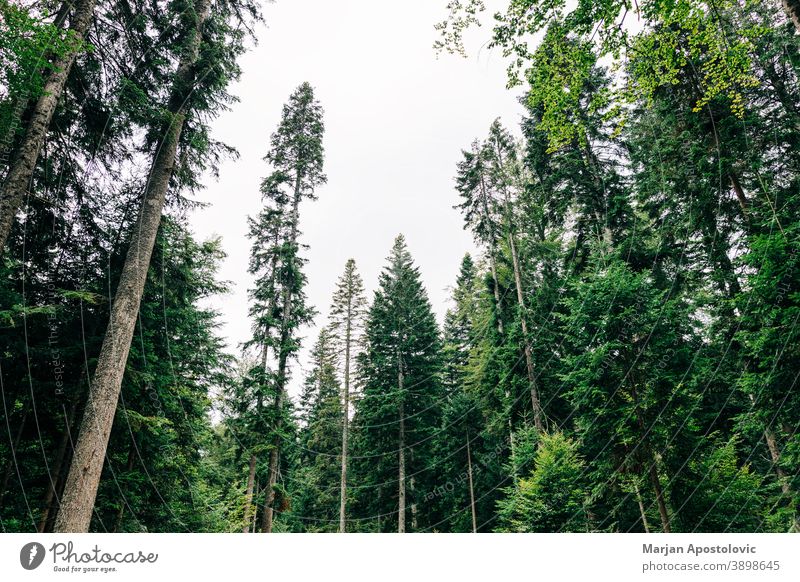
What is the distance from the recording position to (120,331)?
6625 mm

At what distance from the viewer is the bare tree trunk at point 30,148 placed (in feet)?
18.3

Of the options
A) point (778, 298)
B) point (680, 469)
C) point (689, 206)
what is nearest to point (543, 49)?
point (778, 298)

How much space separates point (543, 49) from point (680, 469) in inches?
378

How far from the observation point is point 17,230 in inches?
286

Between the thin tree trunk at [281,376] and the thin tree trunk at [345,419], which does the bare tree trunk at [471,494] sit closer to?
the thin tree trunk at [345,419]

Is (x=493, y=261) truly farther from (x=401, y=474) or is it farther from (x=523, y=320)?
(x=401, y=474)

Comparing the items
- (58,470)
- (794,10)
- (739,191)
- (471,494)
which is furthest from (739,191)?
(58,470)

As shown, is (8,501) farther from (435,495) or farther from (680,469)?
(435,495)

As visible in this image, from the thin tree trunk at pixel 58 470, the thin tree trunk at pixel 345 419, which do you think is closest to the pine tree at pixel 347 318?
the thin tree trunk at pixel 345 419

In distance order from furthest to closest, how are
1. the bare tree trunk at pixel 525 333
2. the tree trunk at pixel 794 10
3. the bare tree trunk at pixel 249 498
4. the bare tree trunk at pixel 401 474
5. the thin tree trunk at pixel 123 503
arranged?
the bare tree trunk at pixel 401 474, the bare tree trunk at pixel 525 333, the bare tree trunk at pixel 249 498, the thin tree trunk at pixel 123 503, the tree trunk at pixel 794 10
